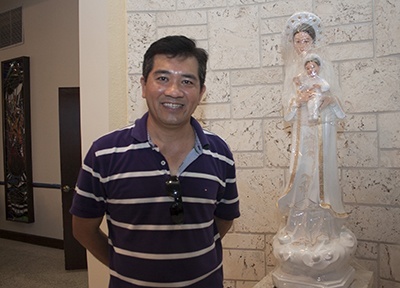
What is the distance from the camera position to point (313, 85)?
1752mm

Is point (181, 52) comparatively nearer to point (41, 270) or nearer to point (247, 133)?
point (247, 133)

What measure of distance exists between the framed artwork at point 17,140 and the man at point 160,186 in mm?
3858

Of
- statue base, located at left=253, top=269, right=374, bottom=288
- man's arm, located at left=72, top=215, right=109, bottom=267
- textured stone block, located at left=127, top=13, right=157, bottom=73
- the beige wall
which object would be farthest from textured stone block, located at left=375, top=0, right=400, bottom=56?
the beige wall

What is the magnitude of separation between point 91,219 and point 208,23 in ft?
5.07

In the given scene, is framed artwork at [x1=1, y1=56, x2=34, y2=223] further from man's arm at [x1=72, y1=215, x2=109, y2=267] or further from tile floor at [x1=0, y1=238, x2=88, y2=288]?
man's arm at [x1=72, y1=215, x2=109, y2=267]

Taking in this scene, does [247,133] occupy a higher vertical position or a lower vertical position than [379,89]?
lower

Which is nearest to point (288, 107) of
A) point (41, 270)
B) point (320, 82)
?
point (320, 82)

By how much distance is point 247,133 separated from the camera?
239 centimetres

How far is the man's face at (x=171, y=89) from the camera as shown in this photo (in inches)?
47.3

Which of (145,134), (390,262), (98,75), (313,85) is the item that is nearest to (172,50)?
A: (145,134)

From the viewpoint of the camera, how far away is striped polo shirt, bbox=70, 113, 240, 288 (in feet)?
3.84

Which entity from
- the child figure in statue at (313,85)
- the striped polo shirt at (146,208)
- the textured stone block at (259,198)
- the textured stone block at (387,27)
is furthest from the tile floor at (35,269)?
the textured stone block at (387,27)

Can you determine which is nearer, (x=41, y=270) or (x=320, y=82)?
(x=320, y=82)

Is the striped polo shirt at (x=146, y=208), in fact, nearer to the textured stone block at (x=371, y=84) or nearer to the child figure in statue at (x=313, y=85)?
the child figure in statue at (x=313, y=85)
